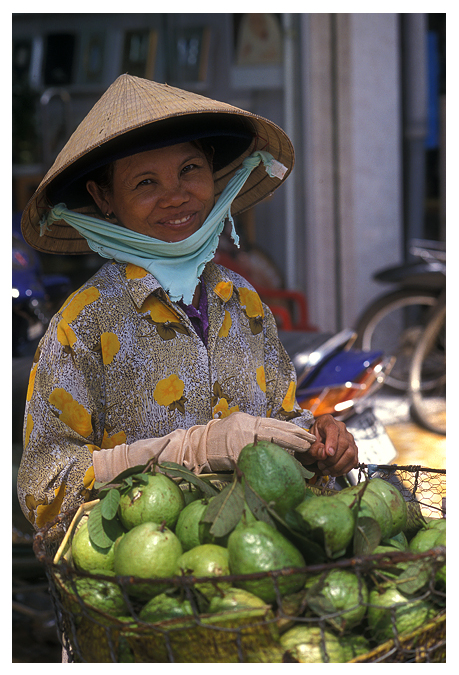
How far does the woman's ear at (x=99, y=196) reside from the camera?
5.30ft

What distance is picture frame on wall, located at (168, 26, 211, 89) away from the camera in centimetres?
560

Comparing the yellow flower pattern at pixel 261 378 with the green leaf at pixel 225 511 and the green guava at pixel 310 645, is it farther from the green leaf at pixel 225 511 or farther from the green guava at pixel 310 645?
the green guava at pixel 310 645

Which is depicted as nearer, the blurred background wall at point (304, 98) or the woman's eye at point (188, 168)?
the woman's eye at point (188, 168)

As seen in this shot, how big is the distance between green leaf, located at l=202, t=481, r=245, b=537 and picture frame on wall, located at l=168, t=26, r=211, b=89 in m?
5.16

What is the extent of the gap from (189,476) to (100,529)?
0.58 ft

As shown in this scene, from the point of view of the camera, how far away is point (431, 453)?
4340 millimetres

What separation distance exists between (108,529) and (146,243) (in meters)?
0.67

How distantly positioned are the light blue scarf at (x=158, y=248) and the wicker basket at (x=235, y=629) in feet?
2.37

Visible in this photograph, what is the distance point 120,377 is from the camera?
1470 millimetres

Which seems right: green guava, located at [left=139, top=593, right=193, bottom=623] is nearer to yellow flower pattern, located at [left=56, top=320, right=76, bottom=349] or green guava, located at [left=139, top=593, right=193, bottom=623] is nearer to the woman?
the woman

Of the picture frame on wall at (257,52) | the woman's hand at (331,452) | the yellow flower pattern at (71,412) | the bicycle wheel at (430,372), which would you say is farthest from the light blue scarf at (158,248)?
the picture frame on wall at (257,52)

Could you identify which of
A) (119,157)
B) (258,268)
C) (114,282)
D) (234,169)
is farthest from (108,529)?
(258,268)

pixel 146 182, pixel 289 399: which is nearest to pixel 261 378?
pixel 289 399
